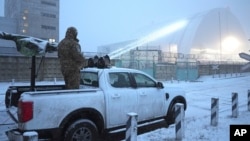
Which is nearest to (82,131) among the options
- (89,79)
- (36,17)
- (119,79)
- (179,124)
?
(89,79)

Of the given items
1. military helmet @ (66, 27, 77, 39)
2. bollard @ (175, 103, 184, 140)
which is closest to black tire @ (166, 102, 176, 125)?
bollard @ (175, 103, 184, 140)

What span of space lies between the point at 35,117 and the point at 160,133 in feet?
11.1

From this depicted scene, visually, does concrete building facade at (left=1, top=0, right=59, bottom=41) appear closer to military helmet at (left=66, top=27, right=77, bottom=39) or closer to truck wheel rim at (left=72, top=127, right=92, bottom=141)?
military helmet at (left=66, top=27, right=77, bottom=39)

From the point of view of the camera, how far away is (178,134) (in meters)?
6.81

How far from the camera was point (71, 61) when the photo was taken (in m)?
7.00

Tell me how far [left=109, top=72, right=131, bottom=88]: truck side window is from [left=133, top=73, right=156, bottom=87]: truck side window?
0.36m

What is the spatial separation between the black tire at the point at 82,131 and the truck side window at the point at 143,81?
200cm

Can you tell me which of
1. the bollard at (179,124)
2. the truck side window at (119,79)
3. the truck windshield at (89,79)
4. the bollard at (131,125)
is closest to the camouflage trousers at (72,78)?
the truck windshield at (89,79)

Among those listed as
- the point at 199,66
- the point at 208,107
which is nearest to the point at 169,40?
the point at 199,66

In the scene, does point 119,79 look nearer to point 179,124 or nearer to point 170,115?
point 179,124

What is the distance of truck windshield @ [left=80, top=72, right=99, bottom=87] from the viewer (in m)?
6.94

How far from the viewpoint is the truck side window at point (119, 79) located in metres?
6.97

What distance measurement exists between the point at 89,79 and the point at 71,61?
2.20 ft

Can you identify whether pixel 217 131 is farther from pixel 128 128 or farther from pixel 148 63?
pixel 148 63
